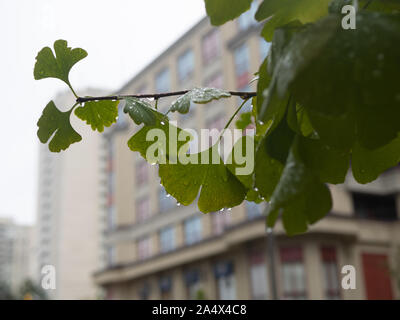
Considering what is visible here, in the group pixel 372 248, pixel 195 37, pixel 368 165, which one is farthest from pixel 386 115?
pixel 195 37

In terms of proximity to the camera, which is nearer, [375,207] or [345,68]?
[345,68]

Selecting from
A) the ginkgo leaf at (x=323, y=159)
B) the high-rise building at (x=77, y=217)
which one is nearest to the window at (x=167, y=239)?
the ginkgo leaf at (x=323, y=159)

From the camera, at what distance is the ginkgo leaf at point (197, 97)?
577mm

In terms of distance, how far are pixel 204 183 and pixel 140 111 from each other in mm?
128

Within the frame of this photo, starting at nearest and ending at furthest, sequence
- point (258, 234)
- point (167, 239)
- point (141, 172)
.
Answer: point (258, 234) < point (167, 239) < point (141, 172)

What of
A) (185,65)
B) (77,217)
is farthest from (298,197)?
(77,217)

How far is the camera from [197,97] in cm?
59

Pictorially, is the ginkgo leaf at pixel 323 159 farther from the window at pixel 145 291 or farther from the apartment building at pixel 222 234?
the window at pixel 145 291

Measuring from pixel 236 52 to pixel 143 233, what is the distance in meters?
11.7

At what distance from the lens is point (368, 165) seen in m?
0.58

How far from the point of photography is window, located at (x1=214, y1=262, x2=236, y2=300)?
23016 millimetres

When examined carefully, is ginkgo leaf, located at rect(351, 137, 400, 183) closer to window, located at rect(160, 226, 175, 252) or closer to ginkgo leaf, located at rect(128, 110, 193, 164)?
ginkgo leaf, located at rect(128, 110, 193, 164)

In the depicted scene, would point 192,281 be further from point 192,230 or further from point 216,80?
point 216,80
